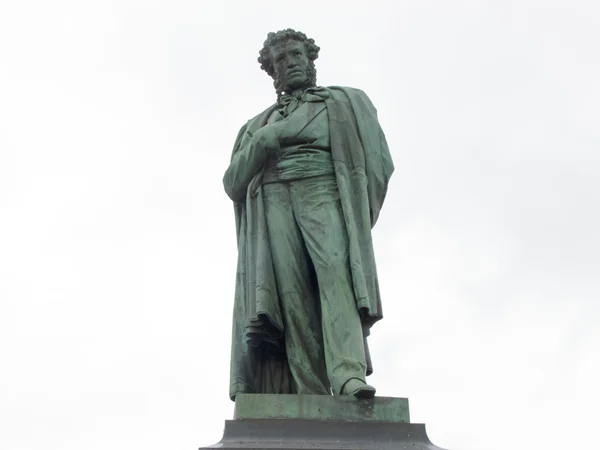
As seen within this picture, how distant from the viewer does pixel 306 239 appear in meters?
9.22

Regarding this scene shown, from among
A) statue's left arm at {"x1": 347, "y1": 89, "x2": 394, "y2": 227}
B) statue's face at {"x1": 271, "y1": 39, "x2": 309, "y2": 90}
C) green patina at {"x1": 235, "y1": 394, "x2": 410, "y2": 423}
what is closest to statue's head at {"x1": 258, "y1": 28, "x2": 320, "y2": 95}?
statue's face at {"x1": 271, "y1": 39, "x2": 309, "y2": 90}

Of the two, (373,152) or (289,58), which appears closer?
(373,152)

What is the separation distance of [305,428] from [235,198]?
9.61ft

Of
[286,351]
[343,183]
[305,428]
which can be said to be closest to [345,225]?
[343,183]

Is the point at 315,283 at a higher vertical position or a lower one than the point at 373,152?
lower

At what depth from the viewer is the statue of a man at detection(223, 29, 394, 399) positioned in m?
8.78

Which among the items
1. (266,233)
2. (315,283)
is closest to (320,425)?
(315,283)

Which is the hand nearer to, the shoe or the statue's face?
the statue's face

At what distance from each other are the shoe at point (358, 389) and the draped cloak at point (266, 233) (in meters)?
0.66

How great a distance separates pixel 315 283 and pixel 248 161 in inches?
56.8

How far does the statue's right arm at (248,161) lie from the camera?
9672mm

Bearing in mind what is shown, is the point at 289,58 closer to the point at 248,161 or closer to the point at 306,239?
the point at 248,161

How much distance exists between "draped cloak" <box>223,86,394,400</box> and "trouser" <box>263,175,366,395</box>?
96 millimetres

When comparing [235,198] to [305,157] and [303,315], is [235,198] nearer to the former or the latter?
[305,157]
